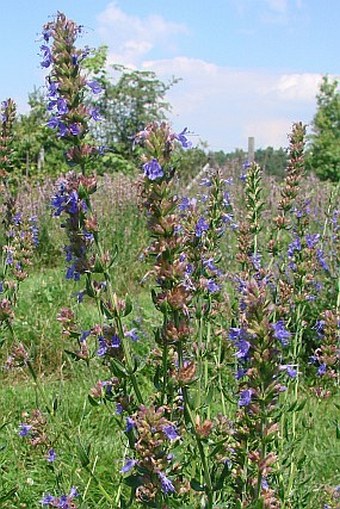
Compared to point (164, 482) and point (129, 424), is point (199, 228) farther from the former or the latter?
point (164, 482)

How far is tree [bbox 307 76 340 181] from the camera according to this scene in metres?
34.5

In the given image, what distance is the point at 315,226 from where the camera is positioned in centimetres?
754

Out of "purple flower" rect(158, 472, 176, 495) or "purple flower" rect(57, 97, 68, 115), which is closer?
"purple flower" rect(158, 472, 176, 495)

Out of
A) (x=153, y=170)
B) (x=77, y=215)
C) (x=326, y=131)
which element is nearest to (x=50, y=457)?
(x=77, y=215)

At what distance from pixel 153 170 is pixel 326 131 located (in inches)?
1481

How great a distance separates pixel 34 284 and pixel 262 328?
5.48 meters

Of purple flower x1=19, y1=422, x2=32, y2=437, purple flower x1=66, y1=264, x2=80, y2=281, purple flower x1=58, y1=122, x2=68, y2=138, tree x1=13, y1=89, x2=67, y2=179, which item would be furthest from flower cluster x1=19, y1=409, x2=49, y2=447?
tree x1=13, y1=89, x2=67, y2=179

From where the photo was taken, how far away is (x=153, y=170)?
65.2 inches

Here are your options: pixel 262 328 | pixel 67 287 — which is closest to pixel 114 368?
pixel 262 328

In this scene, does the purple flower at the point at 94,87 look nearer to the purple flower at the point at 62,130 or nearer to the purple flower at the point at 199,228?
the purple flower at the point at 62,130

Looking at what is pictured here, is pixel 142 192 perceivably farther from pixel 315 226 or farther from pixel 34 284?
pixel 315 226

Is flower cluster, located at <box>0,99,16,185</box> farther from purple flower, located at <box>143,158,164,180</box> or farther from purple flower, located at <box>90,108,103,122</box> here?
purple flower, located at <box>143,158,164,180</box>

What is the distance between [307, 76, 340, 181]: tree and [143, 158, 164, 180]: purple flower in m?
32.4

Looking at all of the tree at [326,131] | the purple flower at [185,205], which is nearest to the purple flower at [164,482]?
the purple flower at [185,205]
